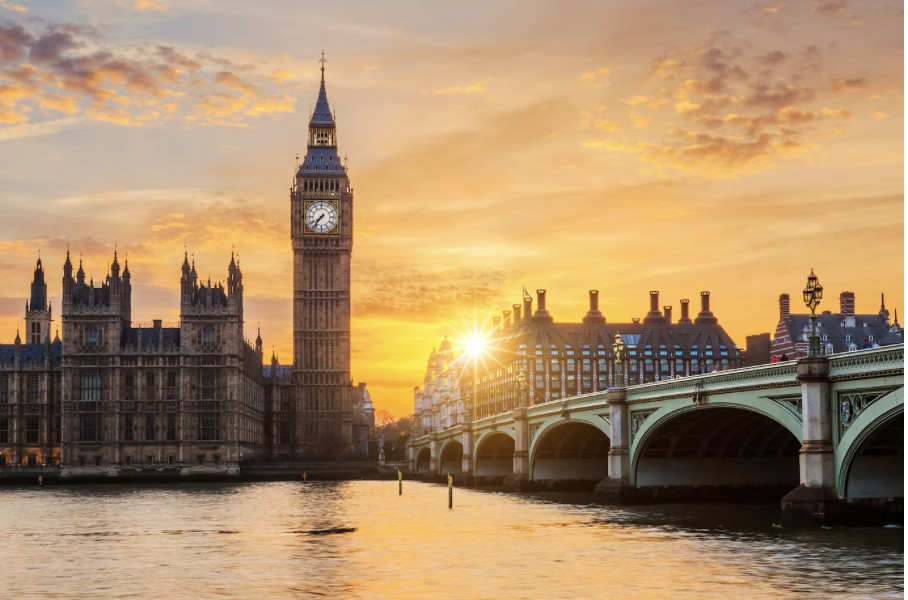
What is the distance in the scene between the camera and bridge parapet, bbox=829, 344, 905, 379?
41281 millimetres

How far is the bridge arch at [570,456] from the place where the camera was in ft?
300

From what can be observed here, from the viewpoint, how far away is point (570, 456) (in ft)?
315

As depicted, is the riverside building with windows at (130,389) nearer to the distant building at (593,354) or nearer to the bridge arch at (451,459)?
the bridge arch at (451,459)

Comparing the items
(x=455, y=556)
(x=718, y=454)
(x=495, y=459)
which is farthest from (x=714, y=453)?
(x=495, y=459)

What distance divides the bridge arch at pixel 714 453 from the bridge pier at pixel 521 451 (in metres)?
21.0

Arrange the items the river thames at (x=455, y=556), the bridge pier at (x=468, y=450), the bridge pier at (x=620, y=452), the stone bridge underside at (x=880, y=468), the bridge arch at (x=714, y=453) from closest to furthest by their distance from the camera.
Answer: the river thames at (x=455, y=556) → the stone bridge underside at (x=880, y=468) → the bridge arch at (x=714, y=453) → the bridge pier at (x=620, y=452) → the bridge pier at (x=468, y=450)

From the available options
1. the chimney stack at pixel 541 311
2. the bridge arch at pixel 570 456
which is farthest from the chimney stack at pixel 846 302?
the bridge arch at pixel 570 456

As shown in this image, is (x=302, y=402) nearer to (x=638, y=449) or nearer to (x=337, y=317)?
(x=337, y=317)

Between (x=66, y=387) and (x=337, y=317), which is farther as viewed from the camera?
(x=337, y=317)

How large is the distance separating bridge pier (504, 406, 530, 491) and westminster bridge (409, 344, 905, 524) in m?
0.10

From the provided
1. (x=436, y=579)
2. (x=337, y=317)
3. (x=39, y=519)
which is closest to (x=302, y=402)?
(x=337, y=317)

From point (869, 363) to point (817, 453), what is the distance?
15.2 feet

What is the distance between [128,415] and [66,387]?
29.8 ft

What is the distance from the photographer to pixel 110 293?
165m
